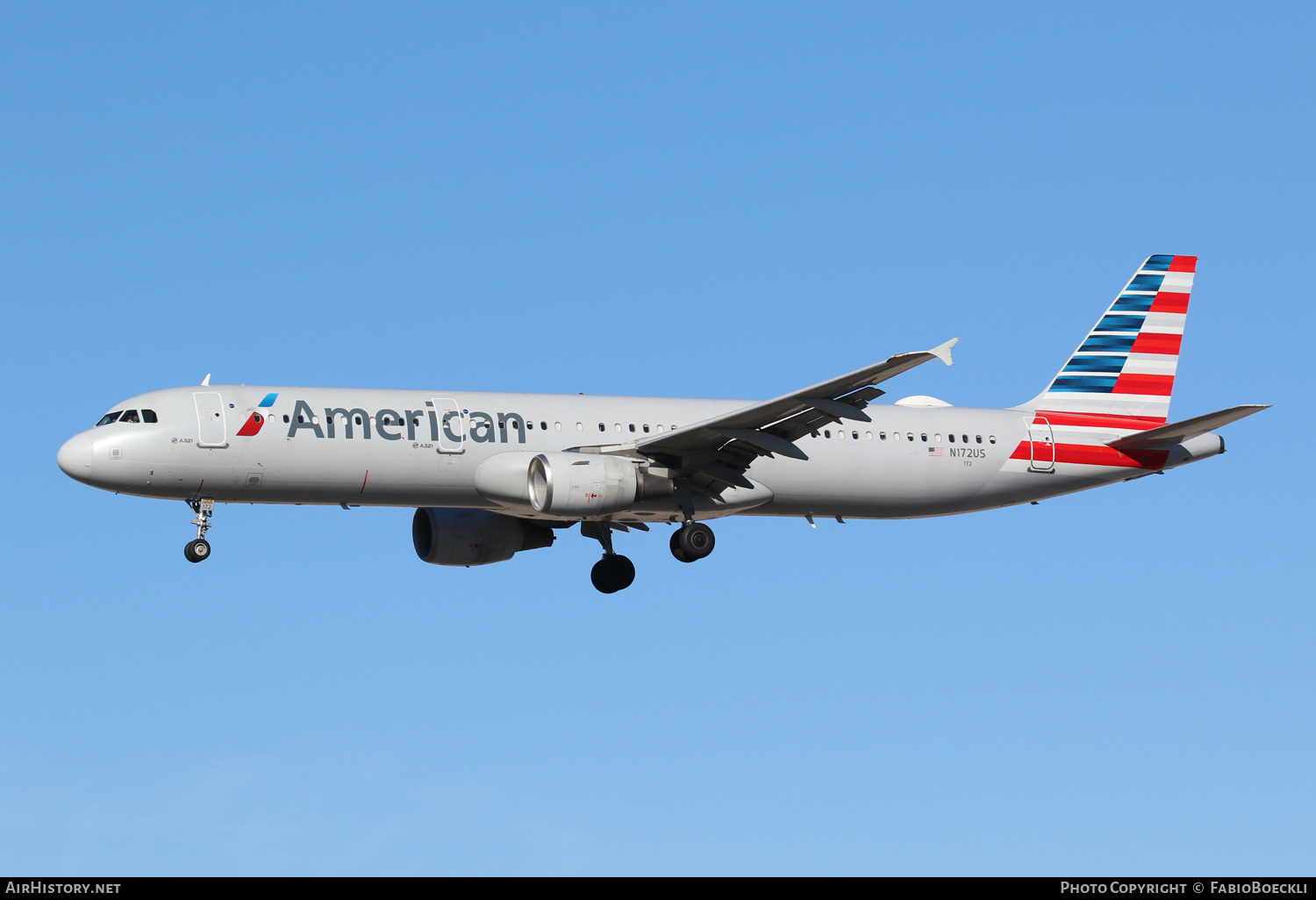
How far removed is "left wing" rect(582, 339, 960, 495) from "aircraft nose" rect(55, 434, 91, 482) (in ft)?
36.5

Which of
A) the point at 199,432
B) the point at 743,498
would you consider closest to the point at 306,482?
the point at 199,432

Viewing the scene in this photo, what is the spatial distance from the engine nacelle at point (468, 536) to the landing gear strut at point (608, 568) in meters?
1.66

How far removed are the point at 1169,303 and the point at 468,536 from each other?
66.9ft

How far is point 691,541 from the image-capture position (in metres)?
39.6

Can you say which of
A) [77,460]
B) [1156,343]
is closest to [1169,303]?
[1156,343]

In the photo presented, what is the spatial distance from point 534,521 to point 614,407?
476 centimetres

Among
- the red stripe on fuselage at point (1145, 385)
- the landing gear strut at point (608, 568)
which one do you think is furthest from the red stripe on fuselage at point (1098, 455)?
the landing gear strut at point (608, 568)

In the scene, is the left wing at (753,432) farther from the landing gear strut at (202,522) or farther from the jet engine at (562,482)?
the landing gear strut at (202,522)

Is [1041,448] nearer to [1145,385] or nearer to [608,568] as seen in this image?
[1145,385]
